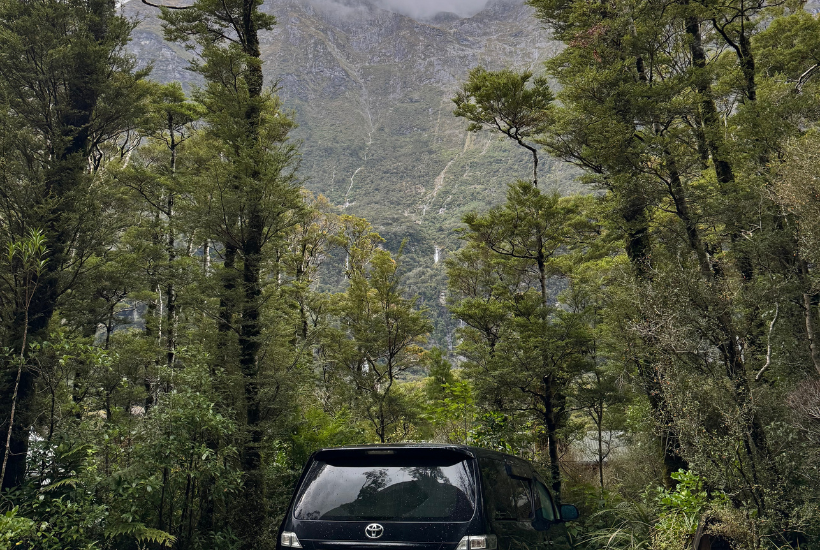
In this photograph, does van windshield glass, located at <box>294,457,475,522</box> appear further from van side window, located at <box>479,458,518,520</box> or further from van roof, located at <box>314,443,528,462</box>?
van side window, located at <box>479,458,518,520</box>

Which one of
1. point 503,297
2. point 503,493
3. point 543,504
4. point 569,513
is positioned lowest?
point 569,513

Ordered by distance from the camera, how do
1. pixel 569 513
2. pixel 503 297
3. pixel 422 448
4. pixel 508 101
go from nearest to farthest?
pixel 422 448 < pixel 569 513 < pixel 508 101 < pixel 503 297

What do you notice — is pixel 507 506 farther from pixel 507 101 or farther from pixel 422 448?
pixel 507 101

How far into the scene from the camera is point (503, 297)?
580 inches

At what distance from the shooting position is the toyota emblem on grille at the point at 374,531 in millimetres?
3049

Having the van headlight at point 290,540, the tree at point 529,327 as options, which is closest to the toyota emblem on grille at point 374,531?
the van headlight at point 290,540

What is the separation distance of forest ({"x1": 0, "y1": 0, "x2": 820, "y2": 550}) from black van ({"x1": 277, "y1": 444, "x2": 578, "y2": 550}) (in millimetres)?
2987

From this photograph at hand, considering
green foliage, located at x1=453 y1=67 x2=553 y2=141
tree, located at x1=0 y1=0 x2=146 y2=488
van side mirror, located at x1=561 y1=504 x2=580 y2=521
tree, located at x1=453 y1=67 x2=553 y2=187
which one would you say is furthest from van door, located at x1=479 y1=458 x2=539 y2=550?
green foliage, located at x1=453 y1=67 x2=553 y2=141

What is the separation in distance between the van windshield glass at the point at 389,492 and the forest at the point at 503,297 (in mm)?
2996

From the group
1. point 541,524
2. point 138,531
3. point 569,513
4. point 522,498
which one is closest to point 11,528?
point 138,531

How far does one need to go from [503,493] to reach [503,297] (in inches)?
447

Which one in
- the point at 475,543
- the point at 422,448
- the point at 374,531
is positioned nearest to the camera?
the point at 475,543

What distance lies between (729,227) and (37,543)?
11010mm

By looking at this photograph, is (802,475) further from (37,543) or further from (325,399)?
(325,399)
